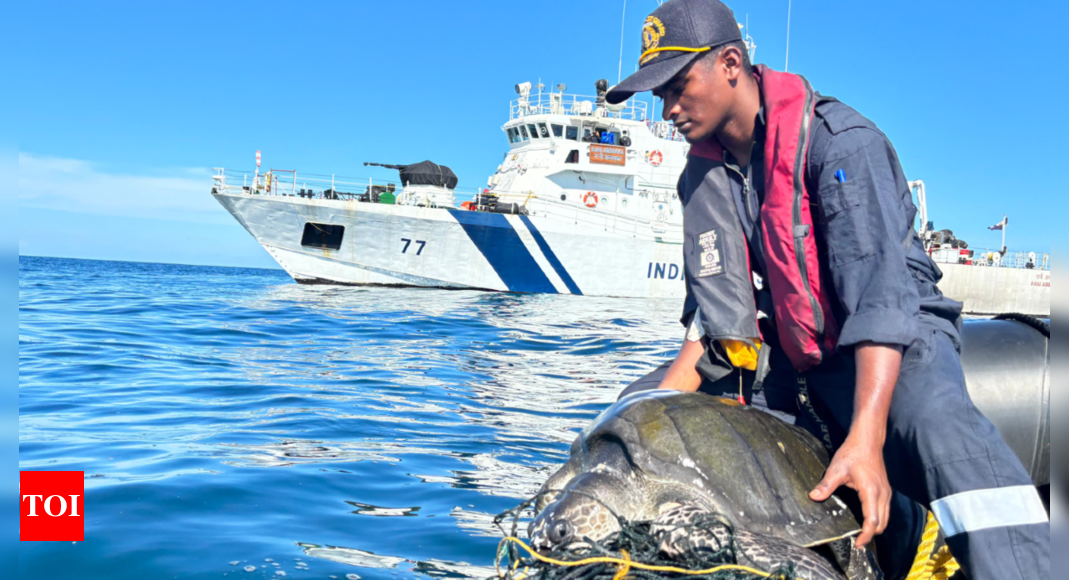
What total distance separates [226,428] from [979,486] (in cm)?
430

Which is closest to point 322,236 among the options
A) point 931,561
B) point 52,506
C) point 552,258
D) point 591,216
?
point 552,258

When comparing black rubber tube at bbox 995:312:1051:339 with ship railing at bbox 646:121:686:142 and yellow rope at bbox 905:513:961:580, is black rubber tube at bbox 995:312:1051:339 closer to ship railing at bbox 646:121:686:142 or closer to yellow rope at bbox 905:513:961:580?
yellow rope at bbox 905:513:961:580

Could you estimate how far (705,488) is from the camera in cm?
186

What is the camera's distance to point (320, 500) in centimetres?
330

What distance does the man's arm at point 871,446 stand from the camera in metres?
1.76

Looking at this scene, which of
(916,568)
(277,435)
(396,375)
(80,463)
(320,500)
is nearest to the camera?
(916,568)

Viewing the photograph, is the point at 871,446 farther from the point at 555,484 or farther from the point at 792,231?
the point at 555,484

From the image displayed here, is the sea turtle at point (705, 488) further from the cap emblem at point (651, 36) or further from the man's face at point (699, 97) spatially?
the cap emblem at point (651, 36)

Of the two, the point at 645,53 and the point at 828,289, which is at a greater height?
the point at 645,53

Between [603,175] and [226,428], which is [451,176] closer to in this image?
[603,175]

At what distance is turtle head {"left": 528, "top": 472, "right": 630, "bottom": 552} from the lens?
1756mm

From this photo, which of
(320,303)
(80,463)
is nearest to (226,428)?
(80,463)

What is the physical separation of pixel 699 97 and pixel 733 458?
1.02 m

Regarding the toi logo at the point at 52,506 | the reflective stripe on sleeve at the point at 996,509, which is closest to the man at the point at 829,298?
the reflective stripe on sleeve at the point at 996,509
